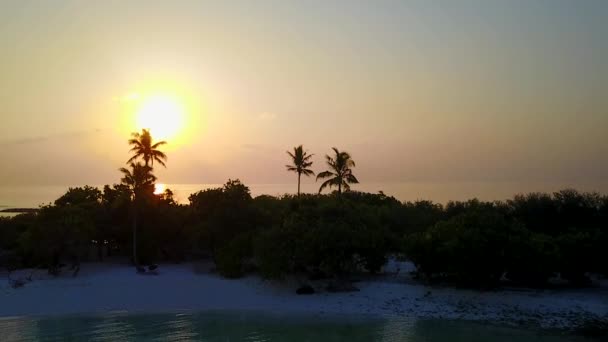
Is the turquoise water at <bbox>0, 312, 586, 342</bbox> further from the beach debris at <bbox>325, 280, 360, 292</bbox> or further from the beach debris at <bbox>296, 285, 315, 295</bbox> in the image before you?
the beach debris at <bbox>325, 280, 360, 292</bbox>

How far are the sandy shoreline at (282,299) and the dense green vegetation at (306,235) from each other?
139 cm

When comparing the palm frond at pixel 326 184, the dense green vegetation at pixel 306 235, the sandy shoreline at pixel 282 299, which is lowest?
the sandy shoreline at pixel 282 299

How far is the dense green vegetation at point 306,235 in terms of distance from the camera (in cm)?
2805

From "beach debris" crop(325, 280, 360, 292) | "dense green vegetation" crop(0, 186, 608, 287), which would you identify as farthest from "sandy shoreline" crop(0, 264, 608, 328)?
"dense green vegetation" crop(0, 186, 608, 287)

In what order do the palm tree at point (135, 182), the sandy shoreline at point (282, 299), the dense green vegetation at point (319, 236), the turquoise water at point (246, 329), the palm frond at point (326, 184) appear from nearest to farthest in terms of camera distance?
the turquoise water at point (246, 329)
the sandy shoreline at point (282, 299)
the dense green vegetation at point (319, 236)
the palm tree at point (135, 182)
the palm frond at point (326, 184)

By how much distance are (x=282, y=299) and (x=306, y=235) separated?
3.73 metres

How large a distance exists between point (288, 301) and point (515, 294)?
1183cm

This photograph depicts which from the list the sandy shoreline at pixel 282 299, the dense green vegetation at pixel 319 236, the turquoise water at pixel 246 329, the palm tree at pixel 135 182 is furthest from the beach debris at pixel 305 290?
the palm tree at pixel 135 182

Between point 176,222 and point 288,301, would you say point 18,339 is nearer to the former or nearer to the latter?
point 288,301

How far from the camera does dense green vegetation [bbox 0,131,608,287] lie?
92.0 feet

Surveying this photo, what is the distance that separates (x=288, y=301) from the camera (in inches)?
1121

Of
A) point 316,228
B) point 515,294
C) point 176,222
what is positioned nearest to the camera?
point 515,294

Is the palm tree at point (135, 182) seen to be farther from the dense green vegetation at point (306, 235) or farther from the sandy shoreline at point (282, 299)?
the sandy shoreline at point (282, 299)

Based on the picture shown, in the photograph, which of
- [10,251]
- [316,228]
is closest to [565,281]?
[316,228]
